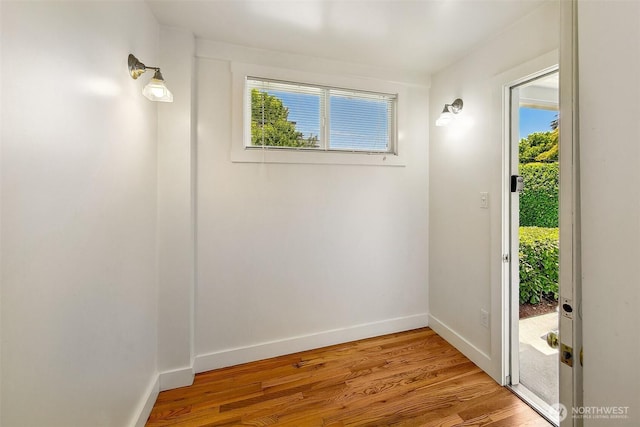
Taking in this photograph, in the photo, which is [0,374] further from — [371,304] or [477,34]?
[477,34]

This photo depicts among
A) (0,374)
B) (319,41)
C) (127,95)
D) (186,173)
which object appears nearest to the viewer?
(0,374)

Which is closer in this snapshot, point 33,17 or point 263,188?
point 33,17

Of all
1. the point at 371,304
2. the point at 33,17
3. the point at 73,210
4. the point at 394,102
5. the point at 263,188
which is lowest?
the point at 371,304

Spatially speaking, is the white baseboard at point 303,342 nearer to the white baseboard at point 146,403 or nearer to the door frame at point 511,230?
the white baseboard at point 146,403

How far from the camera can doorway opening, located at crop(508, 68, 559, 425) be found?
1747 millimetres

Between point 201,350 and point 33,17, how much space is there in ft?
6.49

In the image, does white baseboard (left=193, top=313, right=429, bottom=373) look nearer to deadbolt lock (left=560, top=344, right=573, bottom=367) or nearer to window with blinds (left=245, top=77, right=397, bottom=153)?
window with blinds (left=245, top=77, right=397, bottom=153)

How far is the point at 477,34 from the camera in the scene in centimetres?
179

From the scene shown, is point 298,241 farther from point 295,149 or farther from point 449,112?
point 449,112

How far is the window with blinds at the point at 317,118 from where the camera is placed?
2053 mm

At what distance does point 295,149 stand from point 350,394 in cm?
182

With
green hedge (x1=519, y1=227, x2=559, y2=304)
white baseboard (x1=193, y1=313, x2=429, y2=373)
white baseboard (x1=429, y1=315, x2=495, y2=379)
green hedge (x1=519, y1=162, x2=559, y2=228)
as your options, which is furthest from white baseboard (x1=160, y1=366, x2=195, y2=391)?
green hedge (x1=519, y1=162, x2=559, y2=228)

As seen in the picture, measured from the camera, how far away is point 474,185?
198 cm

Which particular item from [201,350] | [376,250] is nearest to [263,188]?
[376,250]
